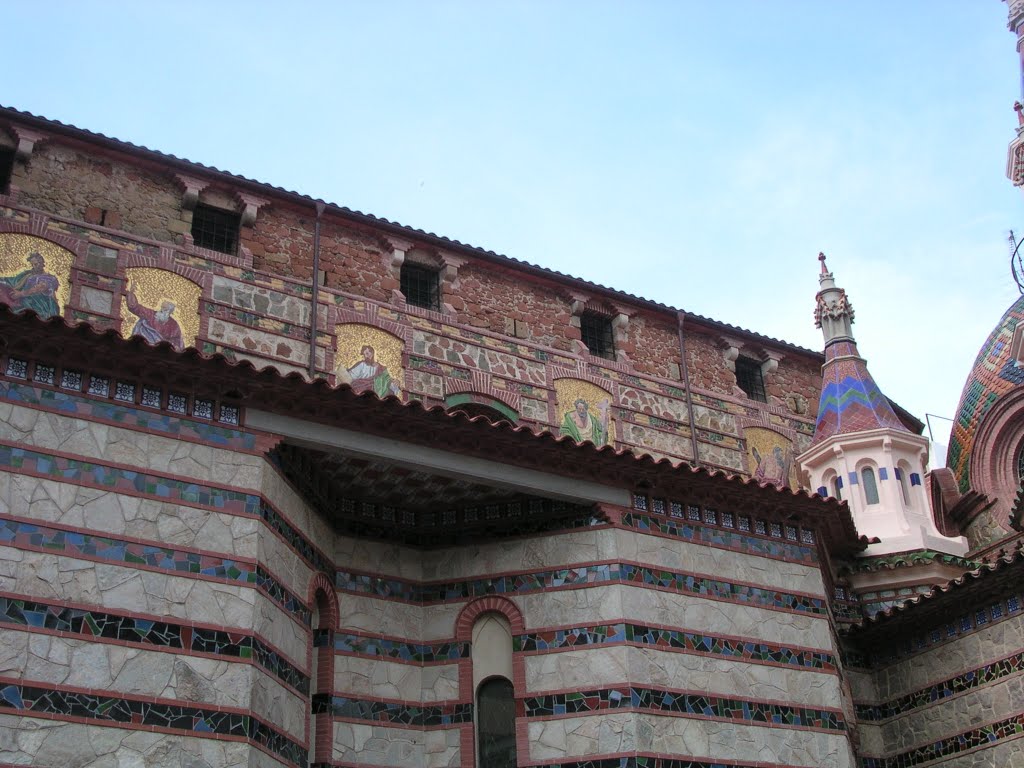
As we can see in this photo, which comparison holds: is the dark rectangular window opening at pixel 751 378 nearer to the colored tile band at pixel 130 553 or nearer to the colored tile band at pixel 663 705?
the colored tile band at pixel 663 705

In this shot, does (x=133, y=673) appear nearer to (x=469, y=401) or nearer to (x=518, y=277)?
(x=469, y=401)

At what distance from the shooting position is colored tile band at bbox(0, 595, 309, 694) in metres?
10.9

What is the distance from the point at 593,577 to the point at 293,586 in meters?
3.15

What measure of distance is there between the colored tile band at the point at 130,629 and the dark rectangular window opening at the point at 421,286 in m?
9.31

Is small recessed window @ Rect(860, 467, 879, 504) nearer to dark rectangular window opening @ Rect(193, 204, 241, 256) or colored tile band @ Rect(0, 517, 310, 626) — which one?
dark rectangular window opening @ Rect(193, 204, 241, 256)

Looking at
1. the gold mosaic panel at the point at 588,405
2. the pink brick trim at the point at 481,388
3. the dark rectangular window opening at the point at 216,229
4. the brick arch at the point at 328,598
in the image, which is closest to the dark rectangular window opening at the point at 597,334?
the gold mosaic panel at the point at 588,405

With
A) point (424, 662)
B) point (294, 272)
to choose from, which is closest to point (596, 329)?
point (294, 272)

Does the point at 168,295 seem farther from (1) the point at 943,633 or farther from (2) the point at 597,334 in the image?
(1) the point at 943,633

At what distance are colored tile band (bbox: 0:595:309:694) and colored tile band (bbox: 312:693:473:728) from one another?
4.03 ft

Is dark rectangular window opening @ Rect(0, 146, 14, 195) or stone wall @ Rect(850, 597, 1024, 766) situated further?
dark rectangular window opening @ Rect(0, 146, 14, 195)

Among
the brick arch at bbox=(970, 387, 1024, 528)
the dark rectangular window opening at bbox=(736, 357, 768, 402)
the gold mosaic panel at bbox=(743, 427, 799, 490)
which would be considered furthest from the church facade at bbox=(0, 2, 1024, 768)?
the brick arch at bbox=(970, 387, 1024, 528)

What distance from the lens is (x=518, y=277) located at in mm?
21641

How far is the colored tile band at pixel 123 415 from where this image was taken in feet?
38.8

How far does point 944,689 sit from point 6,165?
546 inches
